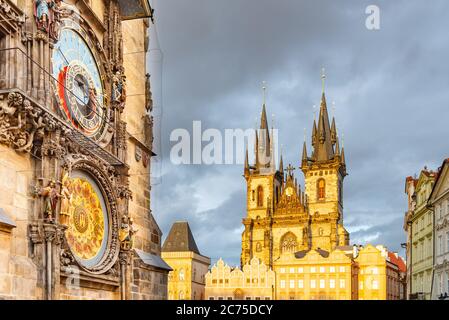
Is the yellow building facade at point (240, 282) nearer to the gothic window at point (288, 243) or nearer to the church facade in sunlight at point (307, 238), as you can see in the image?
the church facade in sunlight at point (307, 238)

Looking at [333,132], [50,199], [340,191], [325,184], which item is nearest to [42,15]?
[50,199]

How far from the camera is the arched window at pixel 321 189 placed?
8450 centimetres

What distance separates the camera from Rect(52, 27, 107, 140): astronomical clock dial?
8.73m

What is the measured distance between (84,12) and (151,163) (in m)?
3.44

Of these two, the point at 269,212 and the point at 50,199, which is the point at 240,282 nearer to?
the point at 269,212


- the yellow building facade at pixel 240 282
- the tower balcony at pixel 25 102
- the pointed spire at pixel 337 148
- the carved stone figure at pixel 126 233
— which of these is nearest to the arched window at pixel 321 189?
the pointed spire at pixel 337 148

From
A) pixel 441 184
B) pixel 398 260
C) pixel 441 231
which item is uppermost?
pixel 441 184

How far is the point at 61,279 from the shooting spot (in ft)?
26.8

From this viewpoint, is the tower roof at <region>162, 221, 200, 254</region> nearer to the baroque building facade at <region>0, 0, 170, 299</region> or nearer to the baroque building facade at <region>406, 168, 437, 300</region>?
the baroque building facade at <region>406, 168, 437, 300</region>

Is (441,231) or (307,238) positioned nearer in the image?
(441,231)

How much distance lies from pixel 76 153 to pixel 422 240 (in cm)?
2657

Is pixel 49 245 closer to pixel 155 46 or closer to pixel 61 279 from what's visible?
pixel 61 279

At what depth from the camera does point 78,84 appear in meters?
9.34

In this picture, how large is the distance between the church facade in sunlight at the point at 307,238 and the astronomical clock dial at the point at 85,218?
60.0 meters
